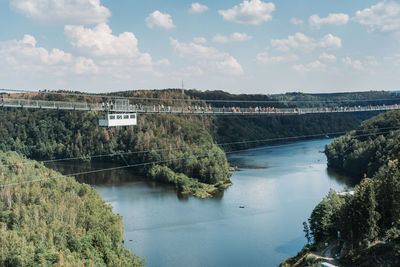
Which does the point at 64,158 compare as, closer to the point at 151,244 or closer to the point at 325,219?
the point at 151,244

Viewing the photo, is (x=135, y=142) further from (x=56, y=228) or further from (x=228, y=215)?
(x=56, y=228)

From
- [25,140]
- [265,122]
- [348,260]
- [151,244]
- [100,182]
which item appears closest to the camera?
[348,260]

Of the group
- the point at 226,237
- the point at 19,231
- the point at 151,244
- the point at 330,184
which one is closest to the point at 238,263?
the point at 226,237

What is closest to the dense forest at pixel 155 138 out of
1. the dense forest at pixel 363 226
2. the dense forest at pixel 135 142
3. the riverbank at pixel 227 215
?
the dense forest at pixel 135 142

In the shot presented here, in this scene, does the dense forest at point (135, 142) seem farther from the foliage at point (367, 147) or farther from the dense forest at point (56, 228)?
the dense forest at point (56, 228)

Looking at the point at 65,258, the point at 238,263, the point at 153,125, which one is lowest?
the point at 238,263

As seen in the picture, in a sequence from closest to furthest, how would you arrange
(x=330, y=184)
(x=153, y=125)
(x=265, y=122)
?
1. (x=330, y=184)
2. (x=153, y=125)
3. (x=265, y=122)

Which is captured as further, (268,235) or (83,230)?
(268,235)

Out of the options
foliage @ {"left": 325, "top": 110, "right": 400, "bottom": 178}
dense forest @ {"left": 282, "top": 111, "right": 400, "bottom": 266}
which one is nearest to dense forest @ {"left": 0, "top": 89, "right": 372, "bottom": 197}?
foliage @ {"left": 325, "top": 110, "right": 400, "bottom": 178}
